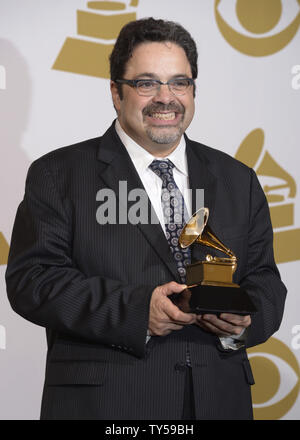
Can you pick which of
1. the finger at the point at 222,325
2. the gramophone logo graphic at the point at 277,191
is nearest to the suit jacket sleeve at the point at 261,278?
the finger at the point at 222,325

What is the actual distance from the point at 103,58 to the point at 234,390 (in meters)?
1.73

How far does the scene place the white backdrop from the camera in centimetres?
339

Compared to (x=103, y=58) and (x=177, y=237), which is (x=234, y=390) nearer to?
→ (x=177, y=237)

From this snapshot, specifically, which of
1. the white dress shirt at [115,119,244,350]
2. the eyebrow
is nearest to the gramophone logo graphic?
the white dress shirt at [115,119,244,350]

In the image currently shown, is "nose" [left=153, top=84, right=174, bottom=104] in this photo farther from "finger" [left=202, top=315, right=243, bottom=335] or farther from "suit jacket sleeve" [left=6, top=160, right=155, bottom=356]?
"finger" [left=202, top=315, right=243, bottom=335]

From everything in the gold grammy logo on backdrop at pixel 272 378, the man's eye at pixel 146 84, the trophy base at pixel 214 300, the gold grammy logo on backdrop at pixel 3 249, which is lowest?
the gold grammy logo on backdrop at pixel 272 378

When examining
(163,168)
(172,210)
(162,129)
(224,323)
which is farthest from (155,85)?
(224,323)

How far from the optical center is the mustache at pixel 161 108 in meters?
2.58

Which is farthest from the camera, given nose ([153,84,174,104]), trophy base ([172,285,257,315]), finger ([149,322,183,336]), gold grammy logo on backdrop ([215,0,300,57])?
gold grammy logo on backdrop ([215,0,300,57])

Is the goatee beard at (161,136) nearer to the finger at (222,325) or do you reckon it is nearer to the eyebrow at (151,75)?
the eyebrow at (151,75)

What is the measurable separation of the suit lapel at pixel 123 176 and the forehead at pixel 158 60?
0.25 meters

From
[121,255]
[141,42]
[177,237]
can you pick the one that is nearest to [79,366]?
[121,255]

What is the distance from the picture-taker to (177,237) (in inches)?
97.6

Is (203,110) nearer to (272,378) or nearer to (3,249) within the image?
(3,249)
